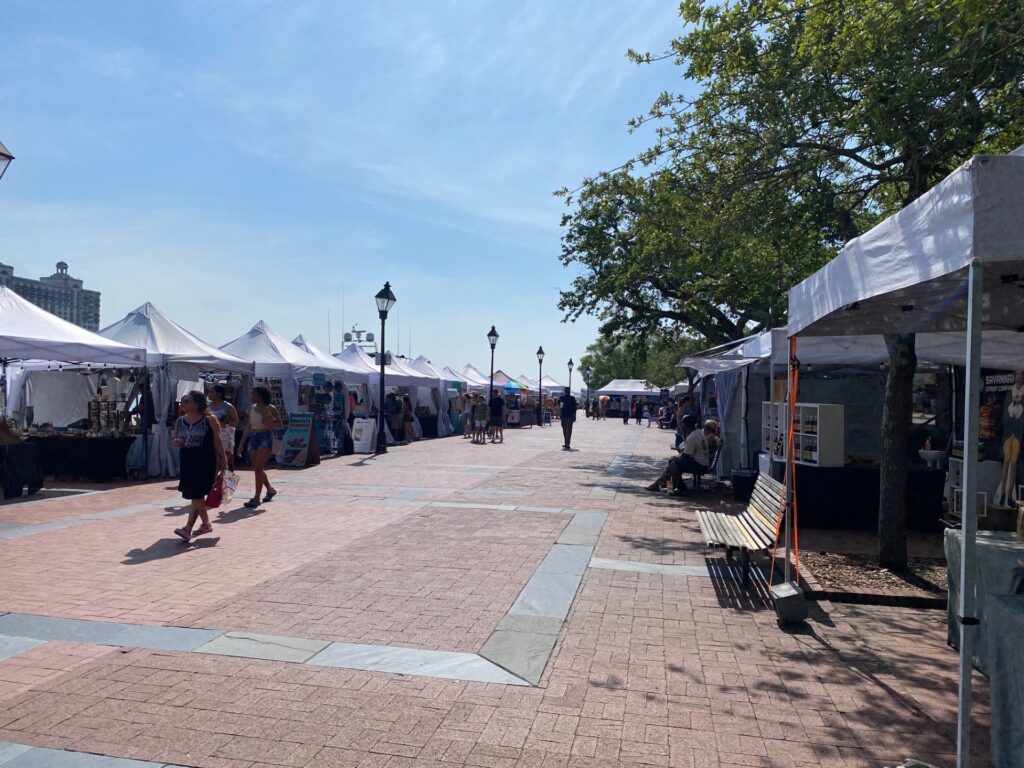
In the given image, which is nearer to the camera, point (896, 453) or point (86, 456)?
point (896, 453)

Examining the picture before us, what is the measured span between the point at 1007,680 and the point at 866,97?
574cm

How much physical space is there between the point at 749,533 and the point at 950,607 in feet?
6.63

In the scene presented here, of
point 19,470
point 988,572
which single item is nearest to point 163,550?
point 19,470

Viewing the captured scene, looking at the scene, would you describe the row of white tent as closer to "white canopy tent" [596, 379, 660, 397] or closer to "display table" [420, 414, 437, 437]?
"display table" [420, 414, 437, 437]

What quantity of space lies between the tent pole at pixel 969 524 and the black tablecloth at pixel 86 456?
45.8 ft

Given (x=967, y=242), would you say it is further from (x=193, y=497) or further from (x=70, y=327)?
(x=70, y=327)

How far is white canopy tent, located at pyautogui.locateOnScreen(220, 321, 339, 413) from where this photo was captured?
17438mm

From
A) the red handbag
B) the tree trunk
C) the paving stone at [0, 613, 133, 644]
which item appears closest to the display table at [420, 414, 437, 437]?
the red handbag

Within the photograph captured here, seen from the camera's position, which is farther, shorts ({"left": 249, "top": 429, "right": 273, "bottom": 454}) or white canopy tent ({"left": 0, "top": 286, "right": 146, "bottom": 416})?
white canopy tent ({"left": 0, "top": 286, "right": 146, "bottom": 416})

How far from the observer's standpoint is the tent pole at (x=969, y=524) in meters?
2.65

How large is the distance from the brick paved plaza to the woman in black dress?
507 millimetres

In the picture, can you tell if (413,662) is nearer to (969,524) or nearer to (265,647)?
(265,647)

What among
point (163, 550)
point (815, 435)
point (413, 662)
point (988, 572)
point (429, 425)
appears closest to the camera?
point (988, 572)

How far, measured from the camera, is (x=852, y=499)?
9.18 m
